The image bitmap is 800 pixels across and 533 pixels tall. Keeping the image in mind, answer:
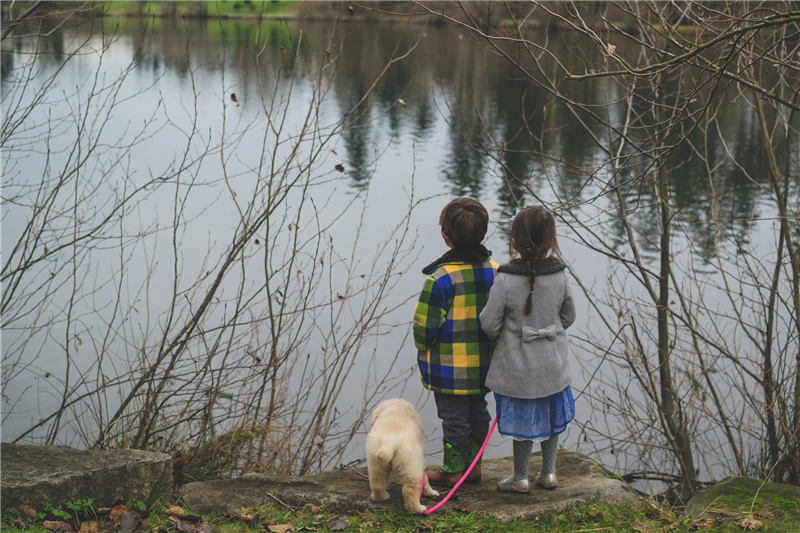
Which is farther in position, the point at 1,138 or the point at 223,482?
the point at 1,138

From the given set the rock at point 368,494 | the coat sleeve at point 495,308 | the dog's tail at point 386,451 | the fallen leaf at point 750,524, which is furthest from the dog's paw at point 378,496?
the fallen leaf at point 750,524

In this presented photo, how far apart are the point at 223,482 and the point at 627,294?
5.55 m

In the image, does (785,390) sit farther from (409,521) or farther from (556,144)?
(556,144)

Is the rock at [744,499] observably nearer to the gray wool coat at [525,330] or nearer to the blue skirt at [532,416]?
the blue skirt at [532,416]

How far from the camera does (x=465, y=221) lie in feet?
12.1

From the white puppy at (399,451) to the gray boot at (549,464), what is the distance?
2.27ft

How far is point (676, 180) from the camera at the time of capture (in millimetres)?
13500

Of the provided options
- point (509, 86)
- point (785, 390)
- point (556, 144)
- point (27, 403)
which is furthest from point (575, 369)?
point (509, 86)

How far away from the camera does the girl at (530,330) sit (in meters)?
3.58

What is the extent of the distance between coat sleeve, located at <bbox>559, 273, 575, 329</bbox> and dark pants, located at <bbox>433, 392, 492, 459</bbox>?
58 cm

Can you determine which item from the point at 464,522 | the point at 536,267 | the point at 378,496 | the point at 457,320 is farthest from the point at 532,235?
the point at 378,496

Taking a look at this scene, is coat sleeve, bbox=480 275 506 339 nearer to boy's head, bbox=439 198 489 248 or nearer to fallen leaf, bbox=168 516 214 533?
boy's head, bbox=439 198 489 248

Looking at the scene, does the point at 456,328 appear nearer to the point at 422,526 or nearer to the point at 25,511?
the point at 422,526

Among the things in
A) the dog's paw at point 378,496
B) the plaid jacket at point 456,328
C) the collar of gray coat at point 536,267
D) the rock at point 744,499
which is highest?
the collar of gray coat at point 536,267
